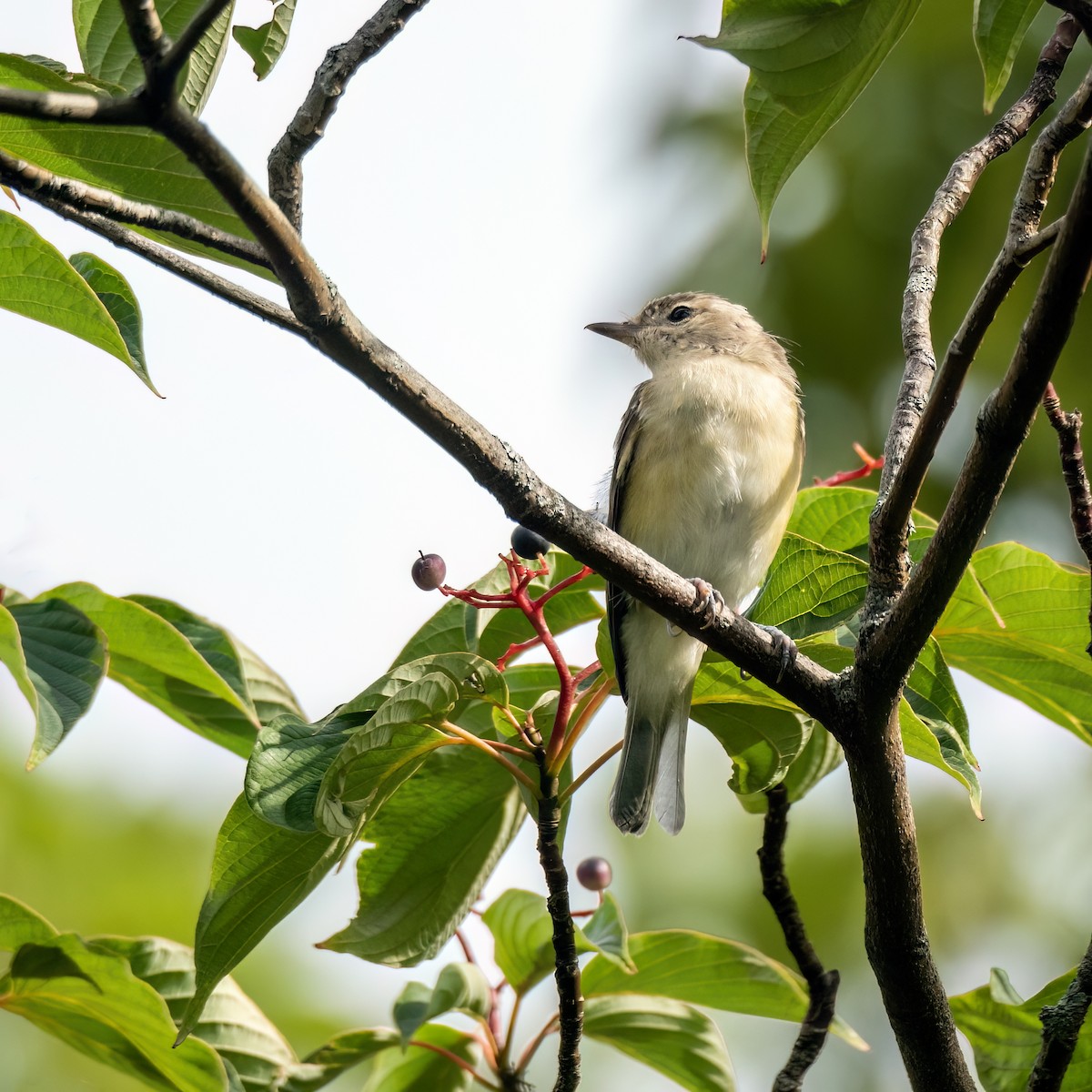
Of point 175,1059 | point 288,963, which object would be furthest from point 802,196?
point 175,1059

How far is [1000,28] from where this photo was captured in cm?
195

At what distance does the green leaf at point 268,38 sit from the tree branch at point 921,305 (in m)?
1.30

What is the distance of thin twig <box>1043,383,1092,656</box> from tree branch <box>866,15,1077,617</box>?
0.81 ft

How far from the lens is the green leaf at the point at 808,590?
256cm

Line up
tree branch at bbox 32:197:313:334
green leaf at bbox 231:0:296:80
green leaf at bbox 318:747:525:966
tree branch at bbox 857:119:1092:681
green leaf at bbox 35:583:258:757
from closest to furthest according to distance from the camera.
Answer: tree branch at bbox 857:119:1092:681, tree branch at bbox 32:197:313:334, green leaf at bbox 231:0:296:80, green leaf at bbox 35:583:258:757, green leaf at bbox 318:747:525:966

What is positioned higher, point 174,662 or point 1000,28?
point 1000,28

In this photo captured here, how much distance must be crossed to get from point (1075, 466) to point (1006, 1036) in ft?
4.22

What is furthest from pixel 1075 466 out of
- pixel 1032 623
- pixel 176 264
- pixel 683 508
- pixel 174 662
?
pixel 683 508

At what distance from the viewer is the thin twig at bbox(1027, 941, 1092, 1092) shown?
2213 millimetres

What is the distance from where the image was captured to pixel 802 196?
34.4 ft

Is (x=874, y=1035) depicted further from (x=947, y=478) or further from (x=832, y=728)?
(x=832, y=728)

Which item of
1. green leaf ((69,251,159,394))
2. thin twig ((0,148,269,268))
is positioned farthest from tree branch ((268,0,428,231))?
green leaf ((69,251,159,394))

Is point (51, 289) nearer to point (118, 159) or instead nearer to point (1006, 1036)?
point (118, 159)

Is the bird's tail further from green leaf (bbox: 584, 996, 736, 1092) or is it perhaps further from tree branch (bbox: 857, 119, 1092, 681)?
tree branch (bbox: 857, 119, 1092, 681)
